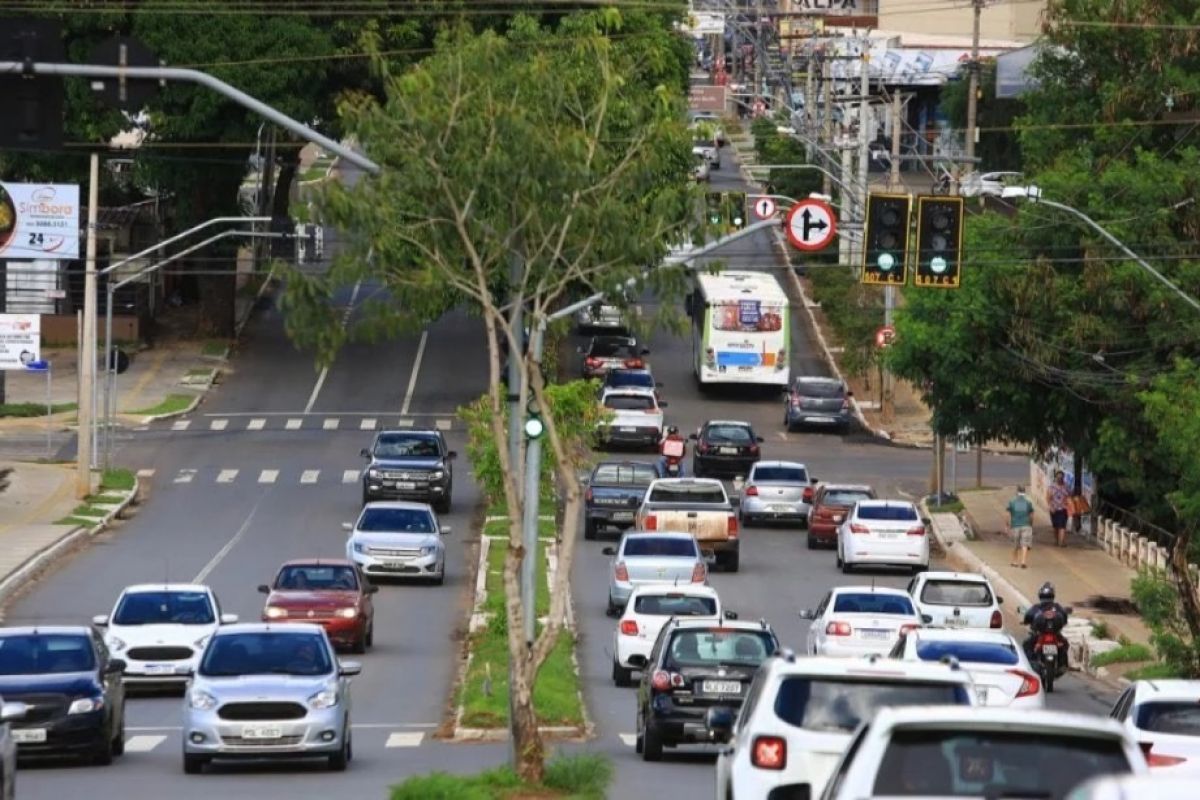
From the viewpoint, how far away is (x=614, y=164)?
24.0 meters

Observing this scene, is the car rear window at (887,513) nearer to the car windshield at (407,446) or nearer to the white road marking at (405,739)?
the car windshield at (407,446)

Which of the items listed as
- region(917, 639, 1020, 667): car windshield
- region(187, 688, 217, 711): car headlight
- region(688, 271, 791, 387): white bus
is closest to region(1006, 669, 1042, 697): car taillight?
region(917, 639, 1020, 667): car windshield

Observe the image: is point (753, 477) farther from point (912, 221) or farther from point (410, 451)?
point (912, 221)

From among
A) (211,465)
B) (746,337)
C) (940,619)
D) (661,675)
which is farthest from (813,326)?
(661,675)

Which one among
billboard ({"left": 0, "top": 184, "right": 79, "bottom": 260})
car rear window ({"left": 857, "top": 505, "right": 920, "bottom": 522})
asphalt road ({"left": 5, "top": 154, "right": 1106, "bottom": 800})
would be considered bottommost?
asphalt road ({"left": 5, "top": 154, "right": 1106, "bottom": 800})

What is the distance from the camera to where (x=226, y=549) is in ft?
172

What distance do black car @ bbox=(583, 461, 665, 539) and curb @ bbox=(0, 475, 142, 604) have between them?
1016 cm

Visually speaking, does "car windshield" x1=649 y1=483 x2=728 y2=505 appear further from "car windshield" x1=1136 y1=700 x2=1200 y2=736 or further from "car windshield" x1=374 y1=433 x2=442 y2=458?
"car windshield" x1=1136 y1=700 x2=1200 y2=736

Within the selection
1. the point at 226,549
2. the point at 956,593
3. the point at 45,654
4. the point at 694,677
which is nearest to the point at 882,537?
the point at 956,593

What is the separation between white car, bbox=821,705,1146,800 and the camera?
474 inches

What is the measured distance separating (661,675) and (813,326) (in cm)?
6835

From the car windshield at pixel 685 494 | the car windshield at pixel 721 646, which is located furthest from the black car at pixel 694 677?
the car windshield at pixel 685 494

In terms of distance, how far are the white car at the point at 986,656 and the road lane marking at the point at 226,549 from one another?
2102 centimetres

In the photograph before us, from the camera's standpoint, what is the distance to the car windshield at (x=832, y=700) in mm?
17172
